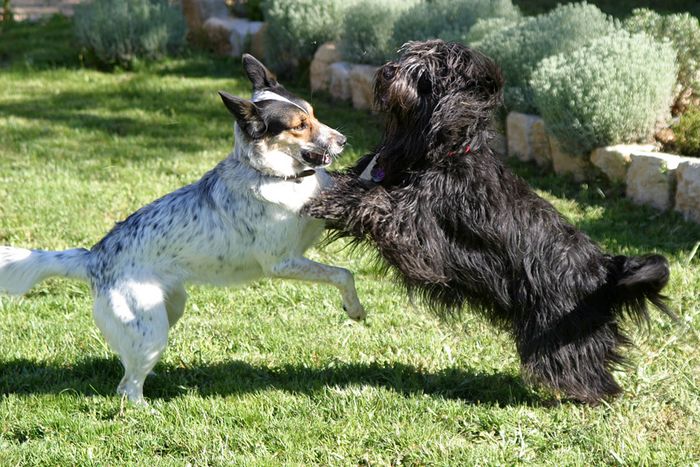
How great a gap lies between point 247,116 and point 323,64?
6562 mm

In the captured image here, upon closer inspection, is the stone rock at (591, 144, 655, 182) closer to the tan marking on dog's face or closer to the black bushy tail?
the black bushy tail

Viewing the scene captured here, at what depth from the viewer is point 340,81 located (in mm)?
9875

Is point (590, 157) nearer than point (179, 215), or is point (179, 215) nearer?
point (179, 215)

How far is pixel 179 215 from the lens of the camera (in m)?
4.16

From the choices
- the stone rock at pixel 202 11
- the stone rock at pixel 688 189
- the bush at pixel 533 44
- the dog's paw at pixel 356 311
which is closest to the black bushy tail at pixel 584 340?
the dog's paw at pixel 356 311

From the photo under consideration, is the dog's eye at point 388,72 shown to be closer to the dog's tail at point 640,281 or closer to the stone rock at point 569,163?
the dog's tail at point 640,281

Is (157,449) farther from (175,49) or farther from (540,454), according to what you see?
(175,49)

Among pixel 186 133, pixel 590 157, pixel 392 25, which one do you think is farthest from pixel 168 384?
pixel 392 25

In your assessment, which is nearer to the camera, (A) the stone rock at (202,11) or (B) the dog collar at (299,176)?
(B) the dog collar at (299,176)

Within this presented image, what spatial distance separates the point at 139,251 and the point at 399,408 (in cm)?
137

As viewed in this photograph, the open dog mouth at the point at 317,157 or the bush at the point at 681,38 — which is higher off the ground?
the open dog mouth at the point at 317,157

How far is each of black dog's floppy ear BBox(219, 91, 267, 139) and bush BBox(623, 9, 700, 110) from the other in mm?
4356

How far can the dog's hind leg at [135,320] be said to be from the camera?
4039 mm

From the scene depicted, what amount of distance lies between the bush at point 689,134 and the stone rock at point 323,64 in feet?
14.4
